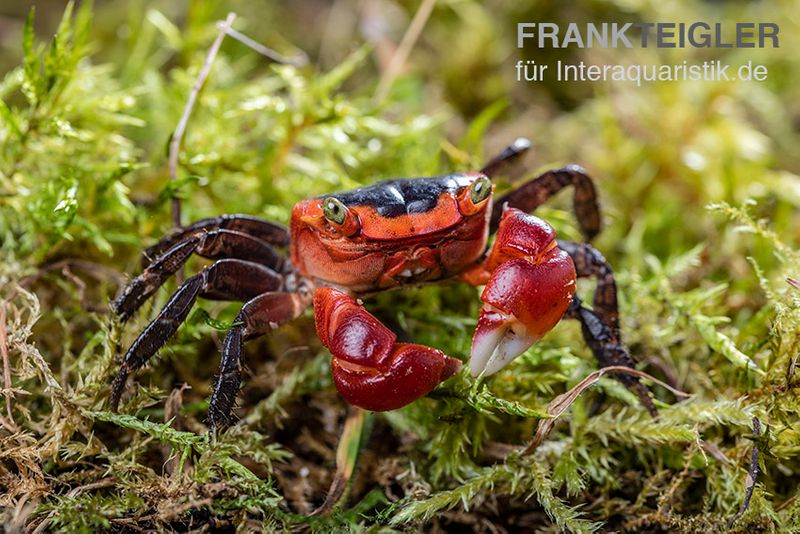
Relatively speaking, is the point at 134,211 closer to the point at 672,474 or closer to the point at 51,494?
the point at 51,494

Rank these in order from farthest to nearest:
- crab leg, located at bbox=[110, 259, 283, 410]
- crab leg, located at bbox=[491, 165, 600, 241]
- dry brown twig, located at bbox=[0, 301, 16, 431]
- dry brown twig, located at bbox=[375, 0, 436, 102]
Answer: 1. dry brown twig, located at bbox=[375, 0, 436, 102]
2. crab leg, located at bbox=[491, 165, 600, 241]
3. crab leg, located at bbox=[110, 259, 283, 410]
4. dry brown twig, located at bbox=[0, 301, 16, 431]

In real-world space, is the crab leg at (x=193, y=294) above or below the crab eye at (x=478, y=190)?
below

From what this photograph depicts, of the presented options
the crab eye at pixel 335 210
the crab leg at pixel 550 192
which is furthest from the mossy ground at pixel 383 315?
the crab eye at pixel 335 210

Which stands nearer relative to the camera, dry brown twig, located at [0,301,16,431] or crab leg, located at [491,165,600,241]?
dry brown twig, located at [0,301,16,431]

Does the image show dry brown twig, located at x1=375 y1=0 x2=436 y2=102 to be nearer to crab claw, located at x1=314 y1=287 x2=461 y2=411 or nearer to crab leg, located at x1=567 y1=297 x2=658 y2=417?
crab leg, located at x1=567 y1=297 x2=658 y2=417

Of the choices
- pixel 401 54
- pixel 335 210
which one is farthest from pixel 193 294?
pixel 401 54

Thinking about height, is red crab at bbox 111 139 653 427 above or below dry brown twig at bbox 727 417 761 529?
above

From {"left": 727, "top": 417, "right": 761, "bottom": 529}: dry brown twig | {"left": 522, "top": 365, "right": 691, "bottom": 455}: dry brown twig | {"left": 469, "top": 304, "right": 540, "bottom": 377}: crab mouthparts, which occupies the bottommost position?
{"left": 727, "top": 417, "right": 761, "bottom": 529}: dry brown twig

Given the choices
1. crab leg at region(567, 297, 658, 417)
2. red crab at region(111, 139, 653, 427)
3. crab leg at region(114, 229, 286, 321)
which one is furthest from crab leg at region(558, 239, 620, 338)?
crab leg at region(114, 229, 286, 321)

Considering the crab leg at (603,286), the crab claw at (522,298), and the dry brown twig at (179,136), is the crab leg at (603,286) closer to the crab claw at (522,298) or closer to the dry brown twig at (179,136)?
the crab claw at (522,298)
